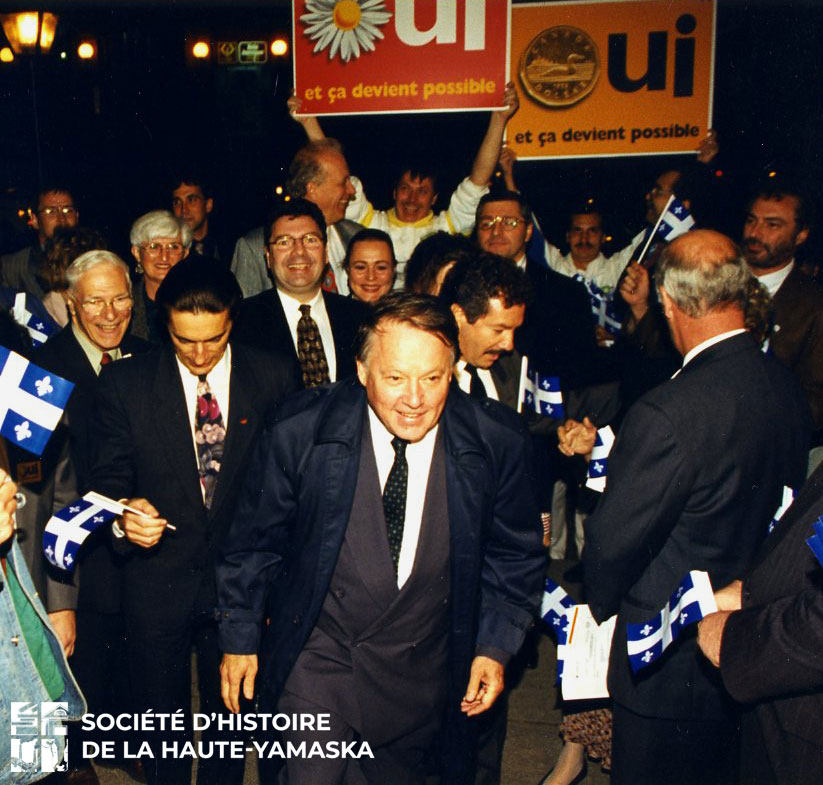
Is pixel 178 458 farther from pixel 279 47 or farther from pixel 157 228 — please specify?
pixel 279 47

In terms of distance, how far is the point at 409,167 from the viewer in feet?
21.5

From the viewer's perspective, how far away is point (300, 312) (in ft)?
16.0

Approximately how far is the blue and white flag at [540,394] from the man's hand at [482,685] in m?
1.34

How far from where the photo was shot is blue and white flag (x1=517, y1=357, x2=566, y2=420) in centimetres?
420

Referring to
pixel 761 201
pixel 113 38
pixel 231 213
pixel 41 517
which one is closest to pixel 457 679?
pixel 41 517

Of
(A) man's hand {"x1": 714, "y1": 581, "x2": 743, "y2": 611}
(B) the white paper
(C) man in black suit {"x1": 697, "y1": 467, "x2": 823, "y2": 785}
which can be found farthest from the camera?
(B) the white paper

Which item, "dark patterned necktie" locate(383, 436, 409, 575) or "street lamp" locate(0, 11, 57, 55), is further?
"street lamp" locate(0, 11, 57, 55)

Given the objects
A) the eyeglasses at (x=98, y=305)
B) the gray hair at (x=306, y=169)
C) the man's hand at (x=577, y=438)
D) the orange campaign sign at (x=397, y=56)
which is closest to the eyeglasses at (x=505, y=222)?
the orange campaign sign at (x=397, y=56)

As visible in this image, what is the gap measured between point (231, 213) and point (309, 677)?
41.4 feet

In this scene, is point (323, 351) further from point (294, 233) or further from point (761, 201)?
point (761, 201)

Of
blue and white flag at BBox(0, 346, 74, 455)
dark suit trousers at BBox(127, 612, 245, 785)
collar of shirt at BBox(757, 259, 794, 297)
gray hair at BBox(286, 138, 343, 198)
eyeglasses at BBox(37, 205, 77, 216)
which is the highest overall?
gray hair at BBox(286, 138, 343, 198)

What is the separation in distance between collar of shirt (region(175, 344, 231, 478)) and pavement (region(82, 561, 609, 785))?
175 cm

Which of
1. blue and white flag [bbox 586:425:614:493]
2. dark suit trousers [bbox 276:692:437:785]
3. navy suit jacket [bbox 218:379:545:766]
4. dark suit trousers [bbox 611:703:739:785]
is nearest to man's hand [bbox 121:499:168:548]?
navy suit jacket [bbox 218:379:545:766]

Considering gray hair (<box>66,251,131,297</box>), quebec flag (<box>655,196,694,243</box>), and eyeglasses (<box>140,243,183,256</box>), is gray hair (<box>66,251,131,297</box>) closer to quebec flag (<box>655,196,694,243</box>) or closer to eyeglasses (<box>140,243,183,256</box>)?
eyeglasses (<box>140,243,183,256</box>)
